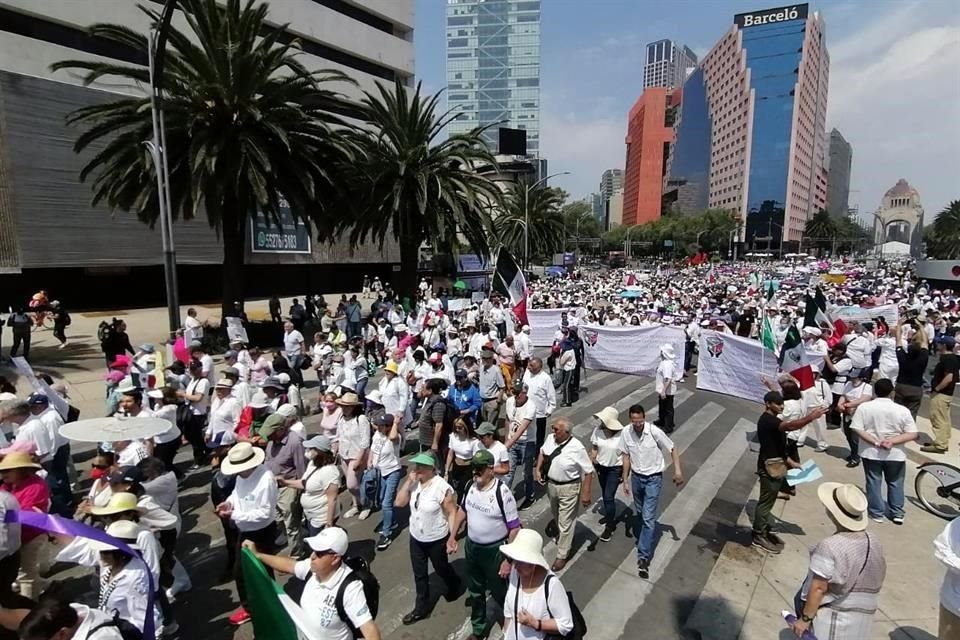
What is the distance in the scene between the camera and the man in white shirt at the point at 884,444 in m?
5.86

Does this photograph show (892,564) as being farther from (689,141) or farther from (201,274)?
(689,141)

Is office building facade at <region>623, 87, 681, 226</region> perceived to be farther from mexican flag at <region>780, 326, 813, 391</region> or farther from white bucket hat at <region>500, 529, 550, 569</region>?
white bucket hat at <region>500, 529, 550, 569</region>

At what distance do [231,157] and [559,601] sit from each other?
1638 centimetres

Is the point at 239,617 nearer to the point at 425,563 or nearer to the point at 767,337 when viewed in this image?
the point at 425,563

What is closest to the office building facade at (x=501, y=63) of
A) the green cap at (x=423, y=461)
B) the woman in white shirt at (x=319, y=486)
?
the woman in white shirt at (x=319, y=486)

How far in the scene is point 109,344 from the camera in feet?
40.0

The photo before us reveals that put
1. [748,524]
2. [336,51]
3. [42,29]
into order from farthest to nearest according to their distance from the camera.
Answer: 1. [336,51]
2. [42,29]
3. [748,524]

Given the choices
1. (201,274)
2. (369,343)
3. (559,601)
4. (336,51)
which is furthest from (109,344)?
(336,51)

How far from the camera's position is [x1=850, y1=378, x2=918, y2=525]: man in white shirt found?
231 inches

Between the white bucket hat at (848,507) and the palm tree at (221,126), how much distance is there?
1516cm

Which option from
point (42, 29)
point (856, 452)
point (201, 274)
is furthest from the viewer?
point (201, 274)

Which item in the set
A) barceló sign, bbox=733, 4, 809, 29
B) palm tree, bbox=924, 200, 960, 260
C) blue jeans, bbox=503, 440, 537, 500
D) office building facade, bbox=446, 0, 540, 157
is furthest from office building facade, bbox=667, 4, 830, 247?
blue jeans, bbox=503, 440, 537, 500

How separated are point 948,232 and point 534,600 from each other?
92.6 metres

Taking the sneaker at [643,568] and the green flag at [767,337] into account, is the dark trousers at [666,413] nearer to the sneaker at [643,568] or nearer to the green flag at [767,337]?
the green flag at [767,337]
